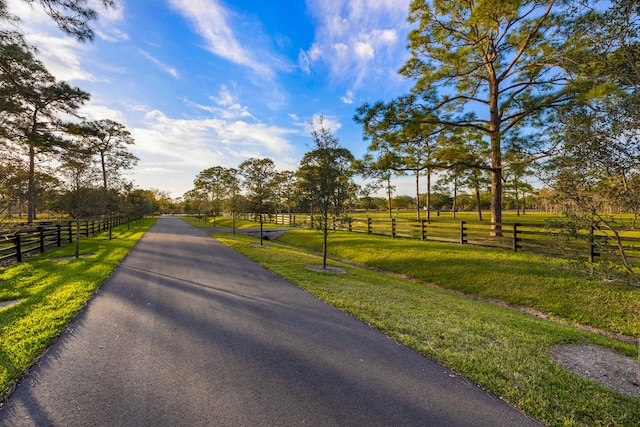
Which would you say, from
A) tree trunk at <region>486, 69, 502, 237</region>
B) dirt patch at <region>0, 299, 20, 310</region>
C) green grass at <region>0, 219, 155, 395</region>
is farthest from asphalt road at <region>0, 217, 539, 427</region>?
tree trunk at <region>486, 69, 502, 237</region>

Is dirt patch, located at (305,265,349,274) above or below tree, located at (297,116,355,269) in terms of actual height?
below

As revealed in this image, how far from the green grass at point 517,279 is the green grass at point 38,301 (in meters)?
7.20

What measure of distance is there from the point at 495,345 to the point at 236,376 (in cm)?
362

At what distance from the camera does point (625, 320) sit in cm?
564

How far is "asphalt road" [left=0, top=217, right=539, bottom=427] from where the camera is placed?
2.36m

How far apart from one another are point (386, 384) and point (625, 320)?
6.53 metres

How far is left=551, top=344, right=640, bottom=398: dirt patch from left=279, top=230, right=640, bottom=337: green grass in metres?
1.11

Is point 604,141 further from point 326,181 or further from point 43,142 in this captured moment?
point 43,142

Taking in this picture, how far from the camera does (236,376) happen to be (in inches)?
116

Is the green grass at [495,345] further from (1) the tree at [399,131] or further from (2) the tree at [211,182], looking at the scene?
(2) the tree at [211,182]

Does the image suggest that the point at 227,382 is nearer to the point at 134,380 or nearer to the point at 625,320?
the point at 134,380

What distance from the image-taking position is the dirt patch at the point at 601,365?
3.02 m

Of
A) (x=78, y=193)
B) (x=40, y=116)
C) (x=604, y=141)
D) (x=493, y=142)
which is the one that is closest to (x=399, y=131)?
(x=493, y=142)

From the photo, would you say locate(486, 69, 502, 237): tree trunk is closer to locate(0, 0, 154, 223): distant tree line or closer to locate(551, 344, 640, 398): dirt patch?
locate(551, 344, 640, 398): dirt patch
